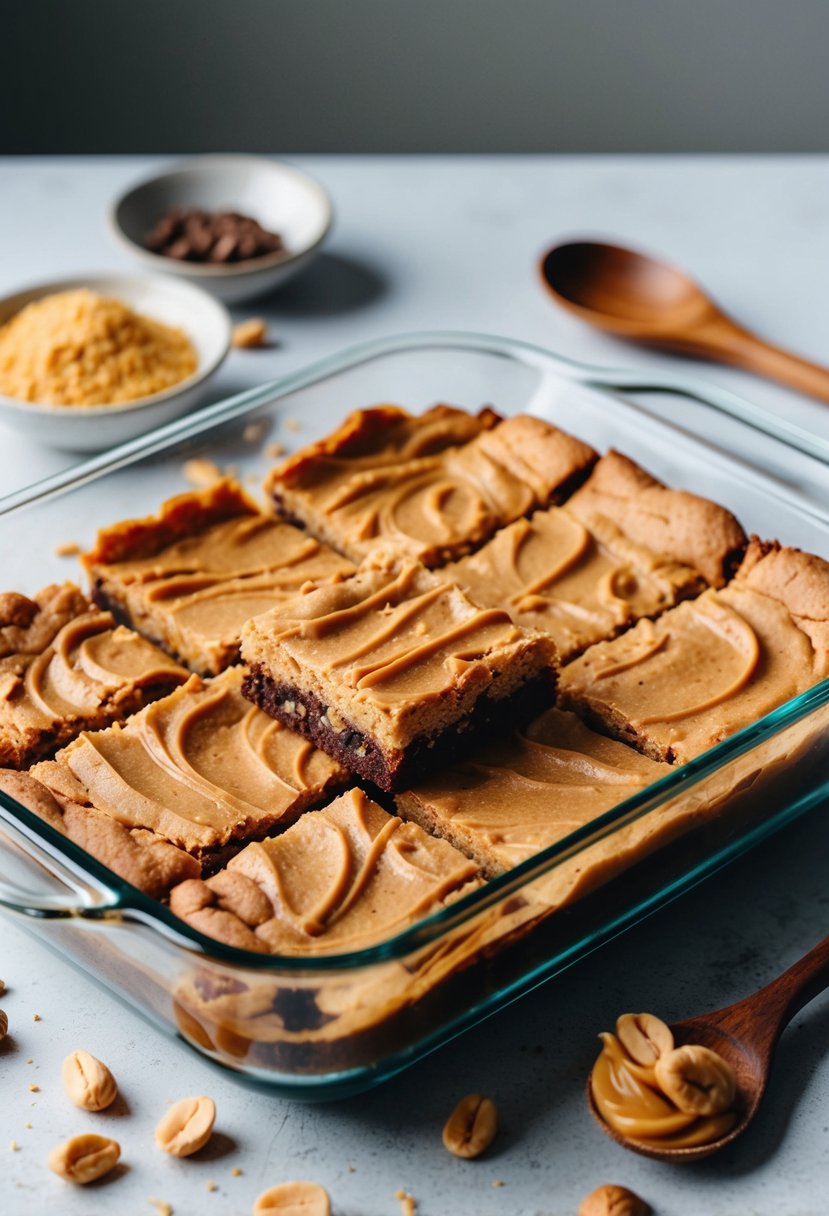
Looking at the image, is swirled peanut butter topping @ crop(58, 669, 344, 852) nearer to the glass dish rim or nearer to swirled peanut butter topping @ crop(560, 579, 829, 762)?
the glass dish rim

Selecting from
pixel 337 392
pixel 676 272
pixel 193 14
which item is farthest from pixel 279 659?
pixel 193 14

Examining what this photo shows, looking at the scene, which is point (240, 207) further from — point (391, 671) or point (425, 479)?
point (391, 671)

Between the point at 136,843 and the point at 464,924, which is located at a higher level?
the point at 464,924

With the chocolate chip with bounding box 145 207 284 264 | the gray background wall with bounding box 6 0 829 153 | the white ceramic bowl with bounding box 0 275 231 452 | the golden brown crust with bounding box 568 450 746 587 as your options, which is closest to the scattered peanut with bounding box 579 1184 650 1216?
the golden brown crust with bounding box 568 450 746 587

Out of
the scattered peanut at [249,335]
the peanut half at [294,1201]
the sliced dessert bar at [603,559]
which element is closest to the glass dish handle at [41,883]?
the peanut half at [294,1201]

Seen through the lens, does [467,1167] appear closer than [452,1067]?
Yes

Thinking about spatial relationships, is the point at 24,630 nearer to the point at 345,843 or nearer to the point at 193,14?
the point at 345,843
